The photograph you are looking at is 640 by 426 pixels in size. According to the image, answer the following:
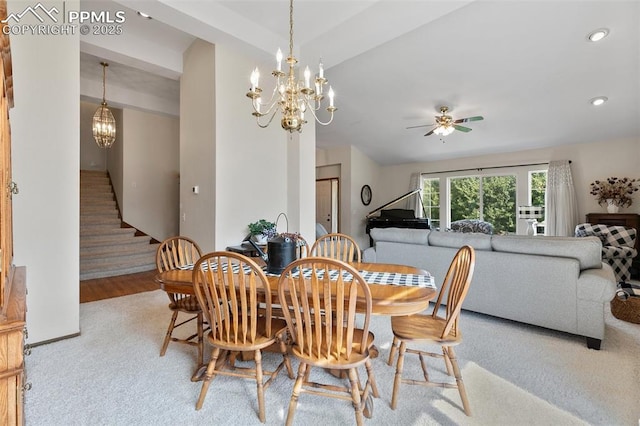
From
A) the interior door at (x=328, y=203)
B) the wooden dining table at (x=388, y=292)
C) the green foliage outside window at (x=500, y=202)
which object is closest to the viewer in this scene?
the wooden dining table at (x=388, y=292)

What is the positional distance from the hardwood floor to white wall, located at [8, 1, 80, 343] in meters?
→ 1.12

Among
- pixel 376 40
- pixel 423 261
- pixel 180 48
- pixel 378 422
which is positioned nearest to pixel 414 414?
pixel 378 422

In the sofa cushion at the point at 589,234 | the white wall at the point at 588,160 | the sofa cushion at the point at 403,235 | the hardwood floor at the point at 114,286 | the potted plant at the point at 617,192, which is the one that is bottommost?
the hardwood floor at the point at 114,286

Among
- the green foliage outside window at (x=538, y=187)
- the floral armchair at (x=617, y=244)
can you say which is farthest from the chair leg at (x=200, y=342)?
the green foliage outside window at (x=538, y=187)

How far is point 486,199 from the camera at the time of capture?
686cm

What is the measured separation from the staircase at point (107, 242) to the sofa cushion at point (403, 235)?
4071 mm

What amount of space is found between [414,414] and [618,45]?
4.69m

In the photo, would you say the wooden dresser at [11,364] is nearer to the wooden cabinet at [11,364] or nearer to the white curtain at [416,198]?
the wooden cabinet at [11,364]

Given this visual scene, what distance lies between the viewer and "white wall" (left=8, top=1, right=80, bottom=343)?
2348mm

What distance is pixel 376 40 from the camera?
3.47m

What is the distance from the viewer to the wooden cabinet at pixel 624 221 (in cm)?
460

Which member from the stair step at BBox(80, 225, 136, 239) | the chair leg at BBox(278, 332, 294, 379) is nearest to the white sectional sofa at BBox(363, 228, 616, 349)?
the chair leg at BBox(278, 332, 294, 379)

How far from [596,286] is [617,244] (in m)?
3.38

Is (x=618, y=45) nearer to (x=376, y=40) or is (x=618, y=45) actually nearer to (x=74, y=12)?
(x=376, y=40)
